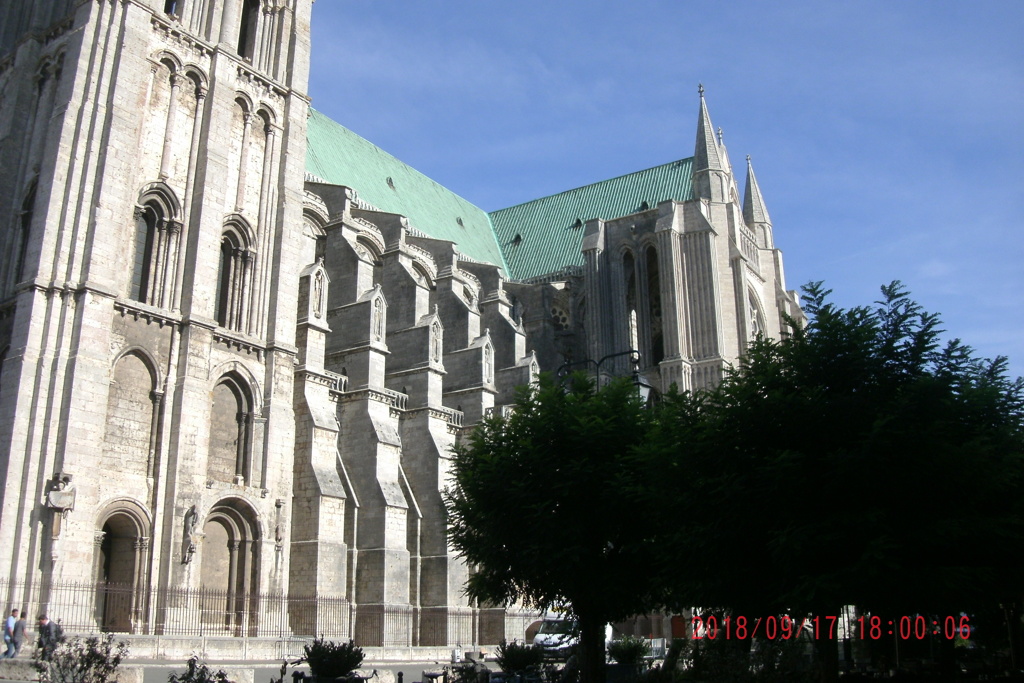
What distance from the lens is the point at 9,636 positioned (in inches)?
647

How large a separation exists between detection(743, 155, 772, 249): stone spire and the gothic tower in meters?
30.6

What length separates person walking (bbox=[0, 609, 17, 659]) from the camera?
53.3 ft

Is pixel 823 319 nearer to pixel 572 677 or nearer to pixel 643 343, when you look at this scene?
pixel 572 677

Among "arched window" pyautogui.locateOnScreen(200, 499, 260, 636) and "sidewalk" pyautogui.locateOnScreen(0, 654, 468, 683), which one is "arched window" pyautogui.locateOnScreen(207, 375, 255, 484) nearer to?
"arched window" pyautogui.locateOnScreen(200, 499, 260, 636)

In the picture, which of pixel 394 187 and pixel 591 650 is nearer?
pixel 591 650

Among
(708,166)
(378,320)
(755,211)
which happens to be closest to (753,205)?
(755,211)

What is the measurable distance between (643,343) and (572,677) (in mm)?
25869

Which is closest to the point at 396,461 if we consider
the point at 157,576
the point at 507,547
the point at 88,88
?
the point at 157,576

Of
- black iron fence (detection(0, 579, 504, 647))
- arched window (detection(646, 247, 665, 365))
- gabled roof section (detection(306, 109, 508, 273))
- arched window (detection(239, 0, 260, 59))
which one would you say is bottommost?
black iron fence (detection(0, 579, 504, 647))

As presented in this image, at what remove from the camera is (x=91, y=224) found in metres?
20.7

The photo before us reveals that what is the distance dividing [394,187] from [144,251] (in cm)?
2193

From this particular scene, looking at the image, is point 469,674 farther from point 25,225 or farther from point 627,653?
point 25,225
